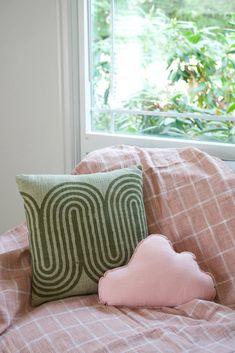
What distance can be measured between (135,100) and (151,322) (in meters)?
1.22

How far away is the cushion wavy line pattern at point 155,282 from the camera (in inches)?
60.1

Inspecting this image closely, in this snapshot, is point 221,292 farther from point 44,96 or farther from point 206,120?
point 44,96

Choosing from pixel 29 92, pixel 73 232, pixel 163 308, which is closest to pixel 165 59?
pixel 29 92

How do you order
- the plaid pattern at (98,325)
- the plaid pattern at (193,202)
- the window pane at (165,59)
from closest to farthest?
1. the plaid pattern at (98,325)
2. the plaid pattern at (193,202)
3. the window pane at (165,59)

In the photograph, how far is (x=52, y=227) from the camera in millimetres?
1583

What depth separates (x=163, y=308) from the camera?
1.52 metres

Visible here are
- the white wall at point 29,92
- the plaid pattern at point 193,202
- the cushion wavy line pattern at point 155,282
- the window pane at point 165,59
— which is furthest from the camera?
the white wall at point 29,92

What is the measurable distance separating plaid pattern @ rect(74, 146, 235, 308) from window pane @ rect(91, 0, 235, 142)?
452mm

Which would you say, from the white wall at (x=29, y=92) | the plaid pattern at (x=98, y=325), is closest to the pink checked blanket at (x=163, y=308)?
the plaid pattern at (x=98, y=325)

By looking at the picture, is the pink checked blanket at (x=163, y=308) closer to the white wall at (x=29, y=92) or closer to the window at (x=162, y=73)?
the window at (x=162, y=73)

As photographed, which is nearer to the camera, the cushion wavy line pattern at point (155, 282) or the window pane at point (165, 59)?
the cushion wavy line pattern at point (155, 282)

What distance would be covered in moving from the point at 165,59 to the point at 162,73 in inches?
2.6

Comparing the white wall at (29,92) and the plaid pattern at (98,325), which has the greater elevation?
the white wall at (29,92)

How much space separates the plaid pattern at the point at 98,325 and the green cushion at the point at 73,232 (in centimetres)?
7
